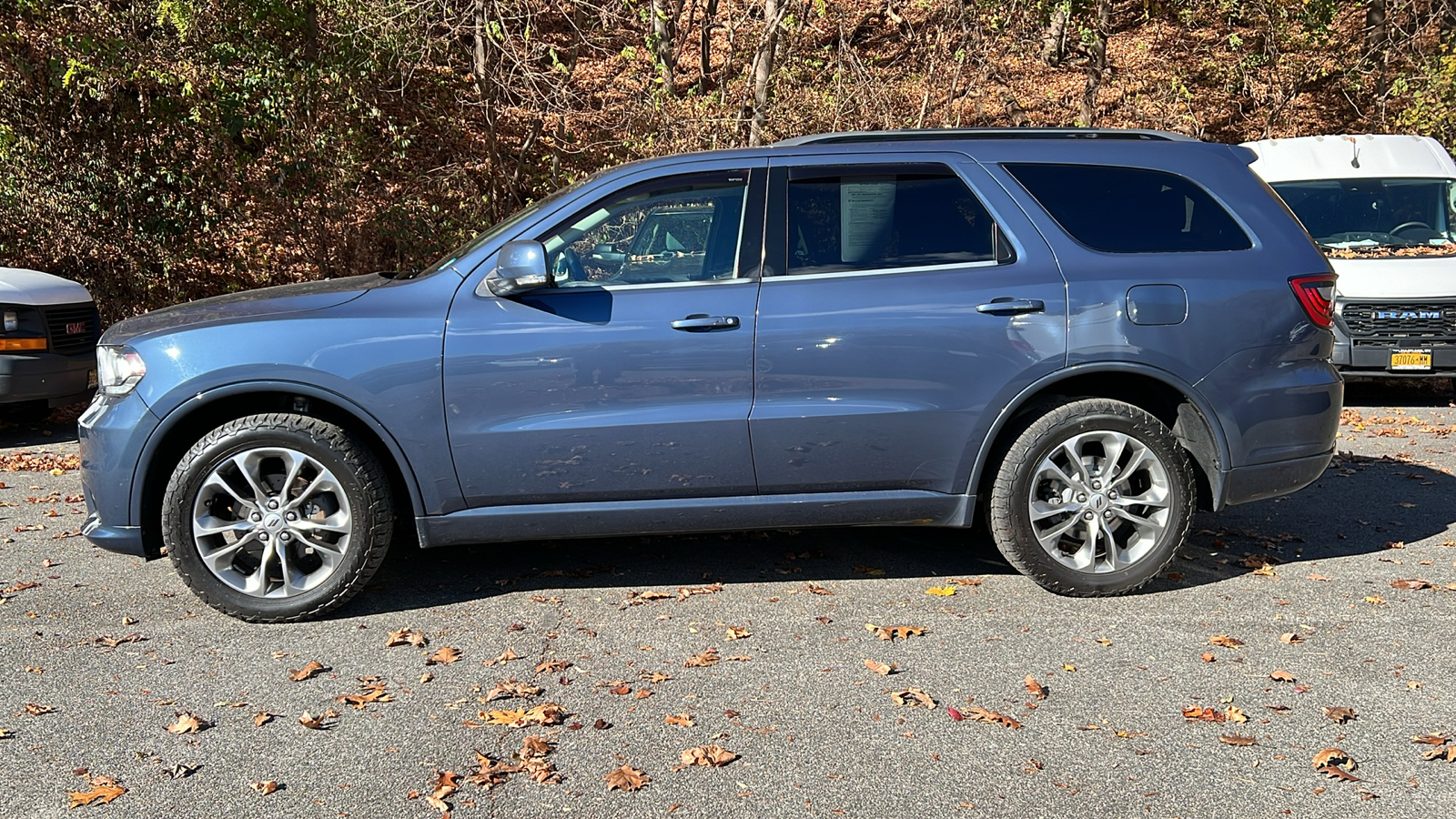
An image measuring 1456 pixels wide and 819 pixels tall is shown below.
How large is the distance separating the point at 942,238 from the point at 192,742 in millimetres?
3388

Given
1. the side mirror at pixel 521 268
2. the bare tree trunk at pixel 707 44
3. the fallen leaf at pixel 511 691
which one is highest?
the bare tree trunk at pixel 707 44

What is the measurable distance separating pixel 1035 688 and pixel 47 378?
7626 millimetres

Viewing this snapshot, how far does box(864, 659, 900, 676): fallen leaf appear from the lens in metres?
4.43

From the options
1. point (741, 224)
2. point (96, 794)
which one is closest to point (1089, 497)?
point (741, 224)

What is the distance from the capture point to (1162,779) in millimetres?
3580

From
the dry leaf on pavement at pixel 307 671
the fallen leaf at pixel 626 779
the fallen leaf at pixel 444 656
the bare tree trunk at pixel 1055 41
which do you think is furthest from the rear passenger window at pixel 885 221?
the bare tree trunk at pixel 1055 41

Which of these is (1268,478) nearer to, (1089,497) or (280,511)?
(1089,497)

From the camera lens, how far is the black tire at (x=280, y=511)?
4934mm

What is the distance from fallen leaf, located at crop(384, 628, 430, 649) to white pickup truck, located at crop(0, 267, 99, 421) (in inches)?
213

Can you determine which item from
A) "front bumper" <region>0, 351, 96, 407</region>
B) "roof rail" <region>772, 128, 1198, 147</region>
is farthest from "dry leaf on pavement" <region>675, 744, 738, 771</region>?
"front bumper" <region>0, 351, 96, 407</region>

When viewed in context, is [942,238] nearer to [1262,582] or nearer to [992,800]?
[1262,582]

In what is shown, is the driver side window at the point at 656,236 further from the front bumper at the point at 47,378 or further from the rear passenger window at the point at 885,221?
the front bumper at the point at 47,378

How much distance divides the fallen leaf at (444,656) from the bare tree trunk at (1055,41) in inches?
595

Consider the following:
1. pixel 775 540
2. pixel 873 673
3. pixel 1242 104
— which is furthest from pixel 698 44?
pixel 873 673
